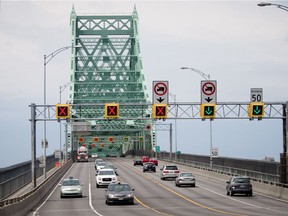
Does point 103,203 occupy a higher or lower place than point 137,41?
lower

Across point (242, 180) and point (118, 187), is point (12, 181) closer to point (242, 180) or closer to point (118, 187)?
point (118, 187)

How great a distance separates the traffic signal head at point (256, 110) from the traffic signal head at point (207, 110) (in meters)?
2.63

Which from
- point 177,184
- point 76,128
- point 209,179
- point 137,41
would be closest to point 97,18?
point 137,41

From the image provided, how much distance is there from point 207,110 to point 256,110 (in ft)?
11.7

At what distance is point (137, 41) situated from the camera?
19350cm

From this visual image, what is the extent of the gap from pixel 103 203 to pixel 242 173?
22.5 m

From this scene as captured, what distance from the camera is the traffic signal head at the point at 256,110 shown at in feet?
178

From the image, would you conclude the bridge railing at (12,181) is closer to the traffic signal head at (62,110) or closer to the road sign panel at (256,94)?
the traffic signal head at (62,110)

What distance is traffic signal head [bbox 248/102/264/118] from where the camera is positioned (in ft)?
178

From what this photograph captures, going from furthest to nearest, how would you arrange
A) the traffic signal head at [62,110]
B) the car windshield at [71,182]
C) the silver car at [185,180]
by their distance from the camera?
the silver car at [185,180] → the traffic signal head at [62,110] → the car windshield at [71,182]

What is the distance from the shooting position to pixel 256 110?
5447 centimetres

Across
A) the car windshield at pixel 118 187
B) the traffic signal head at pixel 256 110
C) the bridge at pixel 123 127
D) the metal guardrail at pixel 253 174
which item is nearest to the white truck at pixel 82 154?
the bridge at pixel 123 127

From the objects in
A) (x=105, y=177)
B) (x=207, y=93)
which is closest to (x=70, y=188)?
(x=105, y=177)

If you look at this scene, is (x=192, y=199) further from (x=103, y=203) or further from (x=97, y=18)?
(x=97, y=18)
